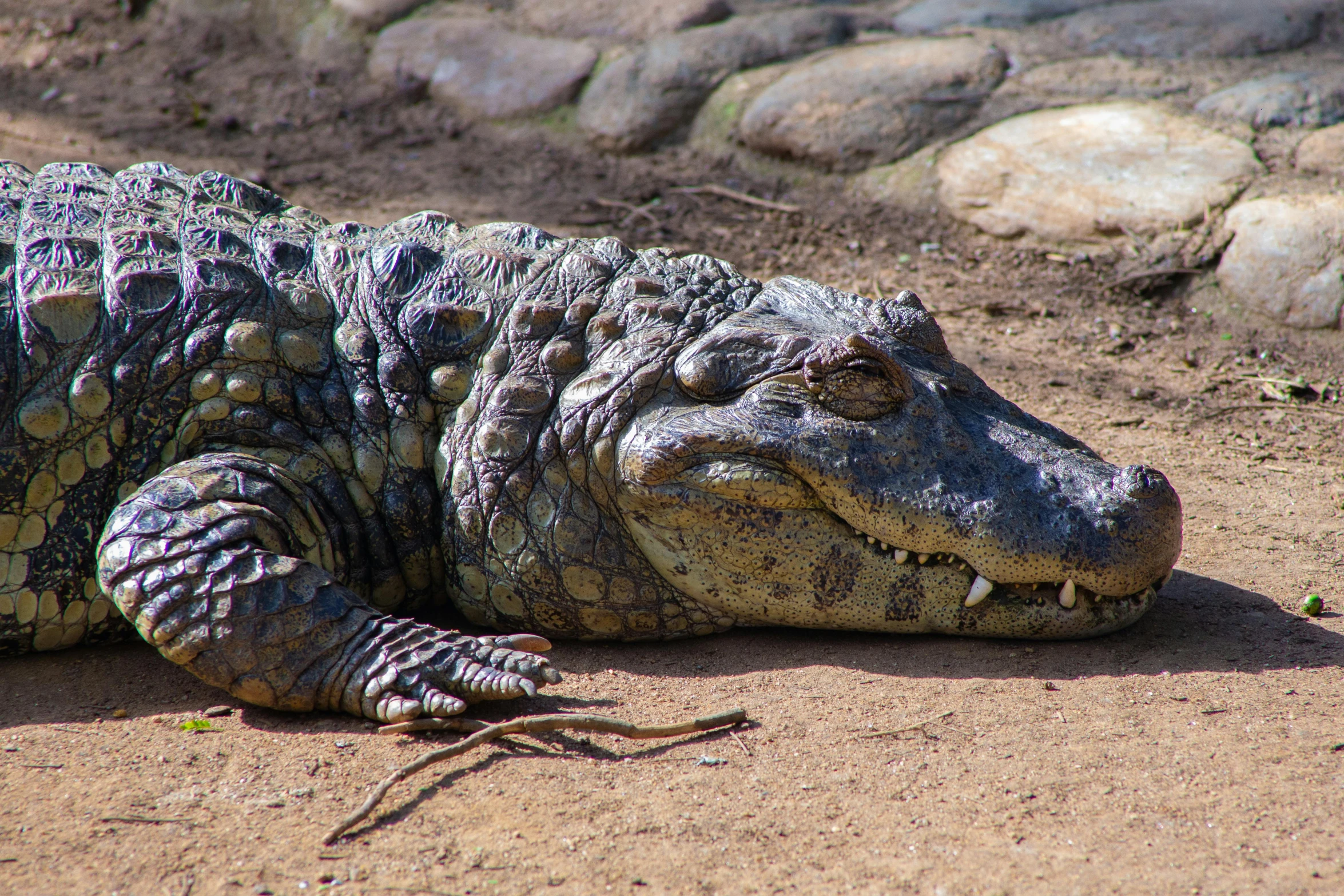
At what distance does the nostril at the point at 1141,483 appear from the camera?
3.02 metres

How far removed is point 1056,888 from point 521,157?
6.04 metres

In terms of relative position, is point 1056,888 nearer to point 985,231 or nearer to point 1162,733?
point 1162,733

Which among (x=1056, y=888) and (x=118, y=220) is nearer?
(x=1056, y=888)

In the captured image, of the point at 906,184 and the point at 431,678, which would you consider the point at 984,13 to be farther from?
the point at 431,678

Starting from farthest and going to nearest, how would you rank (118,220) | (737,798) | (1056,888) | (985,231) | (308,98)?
(308,98) → (985,231) → (118,220) → (737,798) → (1056,888)

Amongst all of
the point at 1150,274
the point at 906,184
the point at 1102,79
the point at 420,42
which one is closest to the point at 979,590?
the point at 1150,274

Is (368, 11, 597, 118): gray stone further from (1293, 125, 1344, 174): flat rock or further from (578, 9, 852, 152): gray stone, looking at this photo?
(1293, 125, 1344, 174): flat rock

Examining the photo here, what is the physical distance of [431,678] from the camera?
2885 mm

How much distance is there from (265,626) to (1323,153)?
224 inches

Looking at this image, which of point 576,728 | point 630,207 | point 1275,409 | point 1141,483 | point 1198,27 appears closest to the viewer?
point 576,728

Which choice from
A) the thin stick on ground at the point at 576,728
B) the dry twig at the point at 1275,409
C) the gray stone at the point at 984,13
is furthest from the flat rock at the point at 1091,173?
the thin stick on ground at the point at 576,728

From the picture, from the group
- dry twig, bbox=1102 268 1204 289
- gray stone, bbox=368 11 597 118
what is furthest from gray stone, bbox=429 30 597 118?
dry twig, bbox=1102 268 1204 289

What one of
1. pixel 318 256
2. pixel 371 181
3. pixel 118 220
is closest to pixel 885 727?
pixel 318 256

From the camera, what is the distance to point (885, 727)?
2.80 meters
